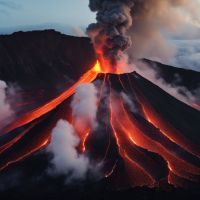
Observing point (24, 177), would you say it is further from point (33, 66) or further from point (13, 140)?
point (33, 66)

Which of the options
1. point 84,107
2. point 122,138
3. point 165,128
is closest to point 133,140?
point 122,138

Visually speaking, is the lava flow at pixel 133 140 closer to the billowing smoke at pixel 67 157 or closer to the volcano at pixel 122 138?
the volcano at pixel 122 138

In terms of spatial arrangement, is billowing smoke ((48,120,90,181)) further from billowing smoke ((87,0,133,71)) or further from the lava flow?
billowing smoke ((87,0,133,71))

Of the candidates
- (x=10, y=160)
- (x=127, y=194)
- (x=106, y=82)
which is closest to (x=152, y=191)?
(x=127, y=194)

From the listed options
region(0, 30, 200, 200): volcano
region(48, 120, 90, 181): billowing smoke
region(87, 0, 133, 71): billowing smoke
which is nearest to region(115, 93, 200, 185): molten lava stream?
region(0, 30, 200, 200): volcano

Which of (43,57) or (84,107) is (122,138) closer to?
(84,107)
